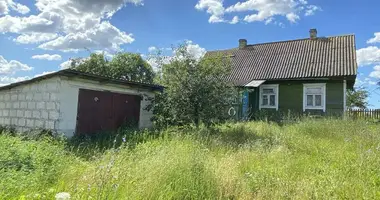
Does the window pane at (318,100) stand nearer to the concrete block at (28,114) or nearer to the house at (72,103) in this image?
the house at (72,103)

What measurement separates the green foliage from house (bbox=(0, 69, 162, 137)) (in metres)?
18.4

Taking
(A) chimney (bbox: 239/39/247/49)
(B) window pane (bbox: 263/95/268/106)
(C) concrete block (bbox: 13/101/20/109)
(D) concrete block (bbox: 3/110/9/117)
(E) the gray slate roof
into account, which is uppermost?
(A) chimney (bbox: 239/39/247/49)

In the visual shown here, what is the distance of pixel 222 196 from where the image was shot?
4.51 m

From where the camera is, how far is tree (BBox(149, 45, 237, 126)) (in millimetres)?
10969

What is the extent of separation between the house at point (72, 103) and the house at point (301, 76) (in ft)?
22.3

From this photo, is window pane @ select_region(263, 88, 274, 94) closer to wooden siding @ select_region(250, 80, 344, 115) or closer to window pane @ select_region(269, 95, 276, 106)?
window pane @ select_region(269, 95, 276, 106)

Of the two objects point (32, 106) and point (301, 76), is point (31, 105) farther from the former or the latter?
point (301, 76)

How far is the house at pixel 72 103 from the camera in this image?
9.87 meters

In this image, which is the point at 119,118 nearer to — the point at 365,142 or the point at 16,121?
the point at 16,121

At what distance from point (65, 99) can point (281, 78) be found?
1293 cm

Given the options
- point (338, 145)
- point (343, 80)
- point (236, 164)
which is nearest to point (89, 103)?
point (236, 164)

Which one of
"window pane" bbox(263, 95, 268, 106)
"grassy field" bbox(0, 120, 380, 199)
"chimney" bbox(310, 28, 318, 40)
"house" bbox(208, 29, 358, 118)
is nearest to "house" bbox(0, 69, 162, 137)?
"grassy field" bbox(0, 120, 380, 199)

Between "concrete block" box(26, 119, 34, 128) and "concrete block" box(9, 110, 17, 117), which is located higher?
"concrete block" box(9, 110, 17, 117)

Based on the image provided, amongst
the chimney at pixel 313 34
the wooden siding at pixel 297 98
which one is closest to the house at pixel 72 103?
the wooden siding at pixel 297 98
